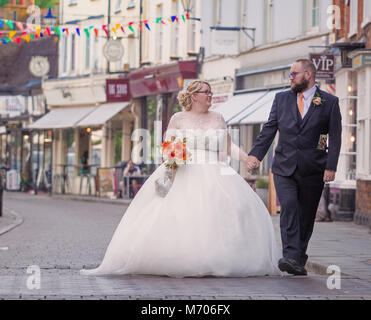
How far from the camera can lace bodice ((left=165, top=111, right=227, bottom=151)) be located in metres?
11.4

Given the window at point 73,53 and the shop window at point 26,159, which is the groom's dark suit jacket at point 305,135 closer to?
the window at point 73,53

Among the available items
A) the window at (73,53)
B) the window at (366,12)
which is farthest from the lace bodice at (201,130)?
the window at (73,53)

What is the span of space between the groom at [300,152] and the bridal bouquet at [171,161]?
88 centimetres

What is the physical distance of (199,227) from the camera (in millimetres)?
10805

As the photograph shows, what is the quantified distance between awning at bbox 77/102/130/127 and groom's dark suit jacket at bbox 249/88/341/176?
99.6 feet

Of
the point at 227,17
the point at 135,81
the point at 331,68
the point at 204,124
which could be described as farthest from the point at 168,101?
the point at 204,124

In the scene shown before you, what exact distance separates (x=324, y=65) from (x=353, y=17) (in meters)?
1.18

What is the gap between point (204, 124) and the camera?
452 inches

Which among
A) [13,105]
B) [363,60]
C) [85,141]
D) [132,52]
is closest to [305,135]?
[363,60]

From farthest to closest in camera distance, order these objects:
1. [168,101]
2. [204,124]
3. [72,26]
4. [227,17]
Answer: [72,26]
[168,101]
[227,17]
[204,124]

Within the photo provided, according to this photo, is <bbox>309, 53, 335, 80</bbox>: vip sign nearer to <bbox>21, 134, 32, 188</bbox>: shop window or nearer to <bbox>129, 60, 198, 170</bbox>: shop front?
<bbox>129, 60, 198, 170</bbox>: shop front

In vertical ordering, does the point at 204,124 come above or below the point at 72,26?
below
